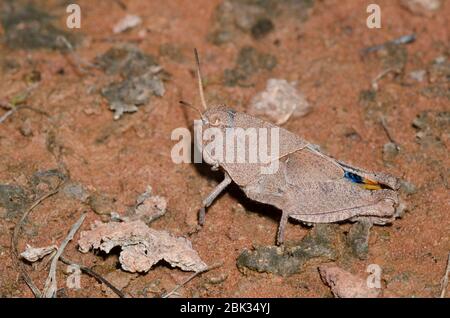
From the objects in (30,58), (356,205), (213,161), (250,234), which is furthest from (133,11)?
(356,205)

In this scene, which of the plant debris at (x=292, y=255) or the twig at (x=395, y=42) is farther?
the twig at (x=395, y=42)

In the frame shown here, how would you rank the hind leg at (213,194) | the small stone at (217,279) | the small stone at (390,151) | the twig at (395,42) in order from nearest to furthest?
the small stone at (217,279)
the hind leg at (213,194)
the small stone at (390,151)
the twig at (395,42)

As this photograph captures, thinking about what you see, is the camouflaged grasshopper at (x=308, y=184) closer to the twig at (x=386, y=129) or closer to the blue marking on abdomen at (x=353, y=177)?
the blue marking on abdomen at (x=353, y=177)

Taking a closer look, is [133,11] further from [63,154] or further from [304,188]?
[304,188]

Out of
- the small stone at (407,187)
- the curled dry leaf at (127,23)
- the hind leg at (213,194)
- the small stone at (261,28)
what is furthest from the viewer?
the curled dry leaf at (127,23)

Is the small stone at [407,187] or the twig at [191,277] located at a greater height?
the small stone at [407,187]

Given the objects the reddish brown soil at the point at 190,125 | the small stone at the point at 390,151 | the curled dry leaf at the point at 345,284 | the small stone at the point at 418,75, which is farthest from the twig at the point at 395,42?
the curled dry leaf at the point at 345,284

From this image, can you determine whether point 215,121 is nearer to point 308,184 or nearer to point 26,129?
point 308,184
